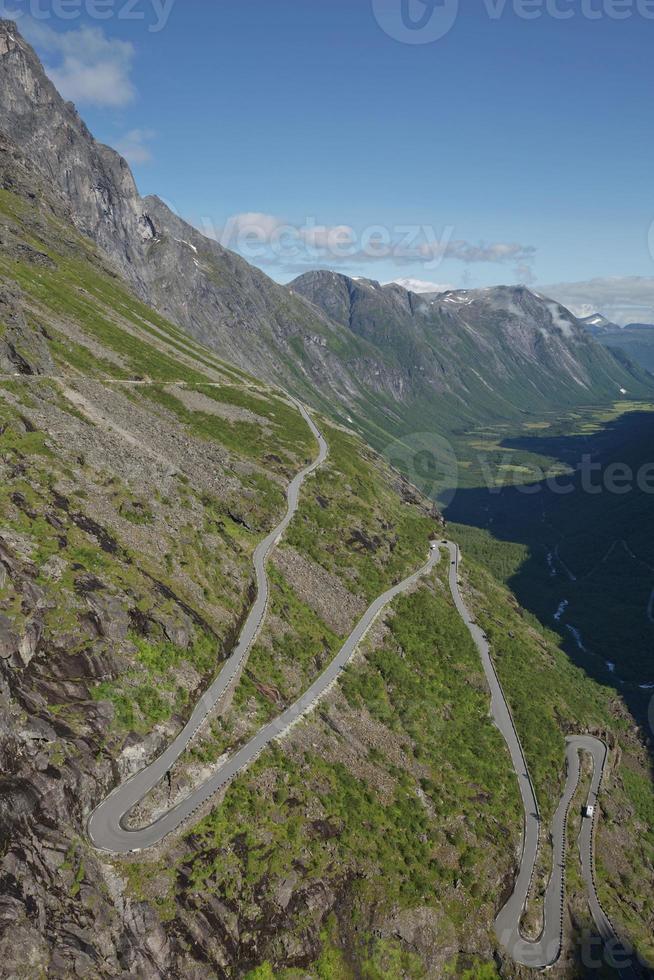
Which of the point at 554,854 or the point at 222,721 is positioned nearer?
the point at 222,721

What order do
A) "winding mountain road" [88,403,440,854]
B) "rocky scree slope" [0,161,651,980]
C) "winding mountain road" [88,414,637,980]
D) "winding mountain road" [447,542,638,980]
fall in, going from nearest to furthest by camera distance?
"rocky scree slope" [0,161,651,980]
"winding mountain road" [88,403,440,854]
"winding mountain road" [88,414,637,980]
"winding mountain road" [447,542,638,980]

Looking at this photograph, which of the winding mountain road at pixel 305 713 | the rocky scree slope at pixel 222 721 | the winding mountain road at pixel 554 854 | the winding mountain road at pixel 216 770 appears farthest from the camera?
the winding mountain road at pixel 554 854

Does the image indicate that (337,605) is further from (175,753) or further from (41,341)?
(41,341)

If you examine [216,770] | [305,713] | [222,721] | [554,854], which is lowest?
[554,854]

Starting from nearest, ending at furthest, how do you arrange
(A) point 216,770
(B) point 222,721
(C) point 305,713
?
(A) point 216,770 → (B) point 222,721 → (C) point 305,713

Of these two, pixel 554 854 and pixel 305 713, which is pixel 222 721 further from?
pixel 554 854

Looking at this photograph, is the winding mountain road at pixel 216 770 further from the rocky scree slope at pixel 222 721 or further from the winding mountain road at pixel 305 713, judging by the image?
the rocky scree slope at pixel 222 721

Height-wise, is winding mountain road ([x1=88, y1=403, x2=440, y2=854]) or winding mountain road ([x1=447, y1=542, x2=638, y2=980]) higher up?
winding mountain road ([x1=88, y1=403, x2=440, y2=854])

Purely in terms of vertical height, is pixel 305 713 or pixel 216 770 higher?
pixel 216 770

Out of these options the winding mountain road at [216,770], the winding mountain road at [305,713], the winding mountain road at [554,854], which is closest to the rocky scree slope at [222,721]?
the winding mountain road at [216,770]

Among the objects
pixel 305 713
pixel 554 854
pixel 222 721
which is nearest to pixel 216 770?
pixel 222 721

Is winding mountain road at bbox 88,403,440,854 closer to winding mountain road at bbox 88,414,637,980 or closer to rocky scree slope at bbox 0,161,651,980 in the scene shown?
winding mountain road at bbox 88,414,637,980

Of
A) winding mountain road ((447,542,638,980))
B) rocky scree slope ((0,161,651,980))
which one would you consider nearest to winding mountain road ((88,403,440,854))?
rocky scree slope ((0,161,651,980))

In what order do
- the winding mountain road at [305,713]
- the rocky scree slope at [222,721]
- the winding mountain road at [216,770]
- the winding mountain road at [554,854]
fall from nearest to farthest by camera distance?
the rocky scree slope at [222,721]
the winding mountain road at [216,770]
the winding mountain road at [305,713]
the winding mountain road at [554,854]
